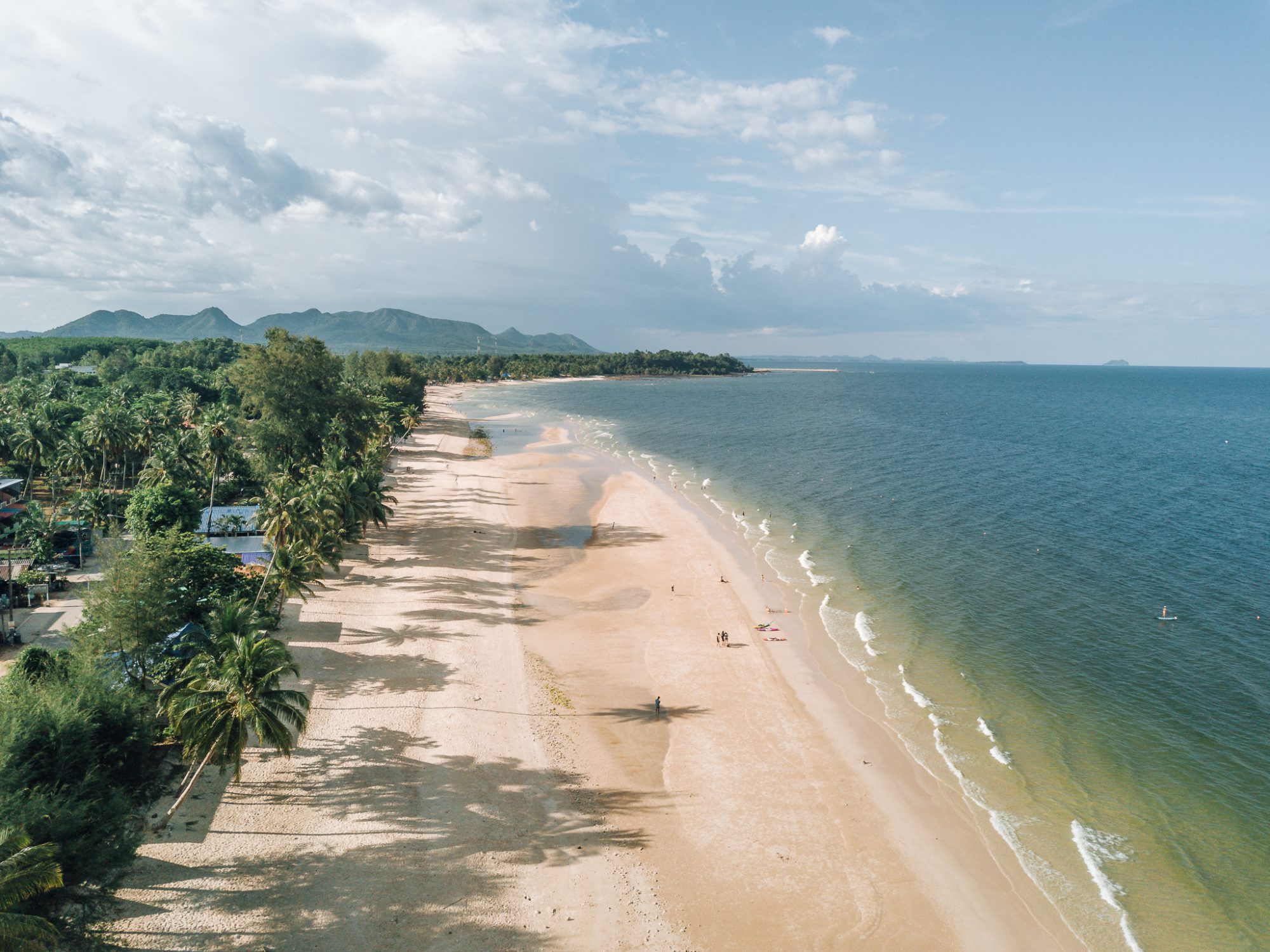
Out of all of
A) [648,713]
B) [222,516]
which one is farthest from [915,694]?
[222,516]

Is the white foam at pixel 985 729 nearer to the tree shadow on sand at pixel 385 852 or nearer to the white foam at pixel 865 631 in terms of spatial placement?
the white foam at pixel 865 631

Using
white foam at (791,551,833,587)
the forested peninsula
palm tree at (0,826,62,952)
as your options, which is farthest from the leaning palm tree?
white foam at (791,551,833,587)

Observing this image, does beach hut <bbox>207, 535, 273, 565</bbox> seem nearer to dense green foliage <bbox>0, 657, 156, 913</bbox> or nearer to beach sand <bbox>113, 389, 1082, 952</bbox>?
beach sand <bbox>113, 389, 1082, 952</bbox>

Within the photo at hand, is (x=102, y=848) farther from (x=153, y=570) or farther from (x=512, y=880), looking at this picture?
(x=153, y=570)

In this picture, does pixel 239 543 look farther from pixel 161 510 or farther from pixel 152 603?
pixel 152 603

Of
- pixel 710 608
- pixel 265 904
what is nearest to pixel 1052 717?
Result: pixel 710 608
